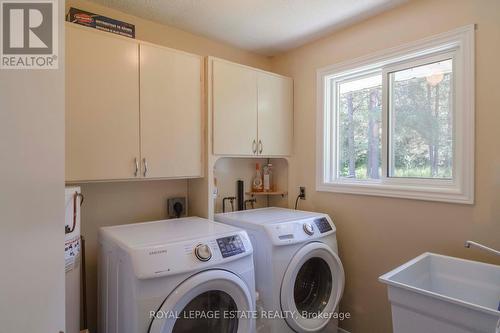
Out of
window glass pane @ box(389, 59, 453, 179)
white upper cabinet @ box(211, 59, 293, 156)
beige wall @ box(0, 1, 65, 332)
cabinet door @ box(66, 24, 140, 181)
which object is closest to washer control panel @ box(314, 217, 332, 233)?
window glass pane @ box(389, 59, 453, 179)

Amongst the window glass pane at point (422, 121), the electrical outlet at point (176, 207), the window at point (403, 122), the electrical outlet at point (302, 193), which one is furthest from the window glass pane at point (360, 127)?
the electrical outlet at point (176, 207)

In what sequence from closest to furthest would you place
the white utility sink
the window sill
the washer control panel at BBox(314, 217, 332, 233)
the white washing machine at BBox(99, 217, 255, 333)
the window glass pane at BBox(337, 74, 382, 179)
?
the white utility sink
the white washing machine at BBox(99, 217, 255, 333)
the window sill
the washer control panel at BBox(314, 217, 332, 233)
the window glass pane at BBox(337, 74, 382, 179)

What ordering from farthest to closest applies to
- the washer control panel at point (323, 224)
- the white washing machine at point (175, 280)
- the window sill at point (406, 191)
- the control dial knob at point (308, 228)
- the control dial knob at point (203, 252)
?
the washer control panel at point (323, 224), the control dial knob at point (308, 228), the window sill at point (406, 191), the control dial knob at point (203, 252), the white washing machine at point (175, 280)

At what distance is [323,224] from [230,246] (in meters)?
0.81

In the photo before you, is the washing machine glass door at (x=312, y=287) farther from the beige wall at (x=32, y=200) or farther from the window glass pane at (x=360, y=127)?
the beige wall at (x=32, y=200)

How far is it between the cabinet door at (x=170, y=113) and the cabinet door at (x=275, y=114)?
56 cm

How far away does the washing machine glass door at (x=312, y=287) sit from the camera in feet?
5.87

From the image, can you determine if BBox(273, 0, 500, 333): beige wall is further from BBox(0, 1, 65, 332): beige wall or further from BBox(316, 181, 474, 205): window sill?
BBox(0, 1, 65, 332): beige wall

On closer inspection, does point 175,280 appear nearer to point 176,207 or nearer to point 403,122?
point 176,207

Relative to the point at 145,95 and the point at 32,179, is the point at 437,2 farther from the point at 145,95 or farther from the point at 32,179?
the point at 32,179

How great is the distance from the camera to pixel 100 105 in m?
1.62

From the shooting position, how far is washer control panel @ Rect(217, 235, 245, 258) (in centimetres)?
150

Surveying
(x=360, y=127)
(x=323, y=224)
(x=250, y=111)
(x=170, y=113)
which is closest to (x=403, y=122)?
(x=360, y=127)

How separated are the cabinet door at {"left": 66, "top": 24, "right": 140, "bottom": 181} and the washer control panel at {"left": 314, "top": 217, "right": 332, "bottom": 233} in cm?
126
